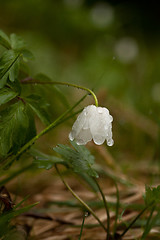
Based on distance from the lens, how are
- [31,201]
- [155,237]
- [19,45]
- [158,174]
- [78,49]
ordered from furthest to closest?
[78,49] < [158,174] < [31,201] < [155,237] < [19,45]

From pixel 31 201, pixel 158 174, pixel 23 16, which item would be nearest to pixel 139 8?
pixel 23 16

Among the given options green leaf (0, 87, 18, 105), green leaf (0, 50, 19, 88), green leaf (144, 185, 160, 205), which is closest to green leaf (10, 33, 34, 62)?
green leaf (0, 50, 19, 88)

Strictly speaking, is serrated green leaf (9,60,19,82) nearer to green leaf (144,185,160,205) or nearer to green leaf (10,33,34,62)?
green leaf (10,33,34,62)

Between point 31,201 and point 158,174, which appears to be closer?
point 31,201

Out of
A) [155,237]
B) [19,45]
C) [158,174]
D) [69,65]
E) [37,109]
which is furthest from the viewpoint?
[69,65]

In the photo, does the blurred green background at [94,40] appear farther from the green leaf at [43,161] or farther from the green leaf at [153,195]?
the green leaf at [153,195]

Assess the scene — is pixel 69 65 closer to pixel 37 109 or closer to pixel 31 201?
pixel 31 201
